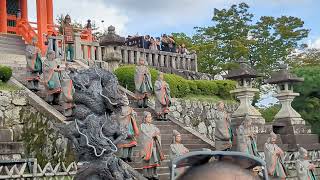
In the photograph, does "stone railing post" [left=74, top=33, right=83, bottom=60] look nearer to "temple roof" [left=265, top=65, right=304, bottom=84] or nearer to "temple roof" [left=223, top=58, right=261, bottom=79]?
"temple roof" [left=223, top=58, right=261, bottom=79]

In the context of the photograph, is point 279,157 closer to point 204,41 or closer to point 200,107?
point 200,107

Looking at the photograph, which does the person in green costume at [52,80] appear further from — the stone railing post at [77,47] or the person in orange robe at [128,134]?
the stone railing post at [77,47]

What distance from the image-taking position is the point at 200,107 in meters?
20.9

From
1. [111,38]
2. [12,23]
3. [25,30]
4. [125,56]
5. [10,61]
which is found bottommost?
[10,61]

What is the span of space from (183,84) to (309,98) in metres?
6.26

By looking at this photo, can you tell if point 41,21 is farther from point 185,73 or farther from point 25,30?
point 185,73

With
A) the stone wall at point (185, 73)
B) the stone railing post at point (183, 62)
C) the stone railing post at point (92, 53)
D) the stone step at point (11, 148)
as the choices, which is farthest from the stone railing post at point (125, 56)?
the stone step at point (11, 148)

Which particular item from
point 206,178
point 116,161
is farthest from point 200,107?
point 206,178

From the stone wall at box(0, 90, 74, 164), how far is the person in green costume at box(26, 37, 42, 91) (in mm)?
581

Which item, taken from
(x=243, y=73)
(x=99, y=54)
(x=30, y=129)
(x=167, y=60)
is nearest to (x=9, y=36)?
(x=99, y=54)

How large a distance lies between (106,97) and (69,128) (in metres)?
0.78

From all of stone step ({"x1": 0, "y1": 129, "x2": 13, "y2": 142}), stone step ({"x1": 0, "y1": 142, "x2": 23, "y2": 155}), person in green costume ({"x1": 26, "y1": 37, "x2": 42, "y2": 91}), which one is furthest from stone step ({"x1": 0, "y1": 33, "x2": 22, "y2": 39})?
stone step ({"x1": 0, "y1": 142, "x2": 23, "y2": 155})

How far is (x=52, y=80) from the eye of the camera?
14.6m

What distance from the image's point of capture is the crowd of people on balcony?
23.6 meters
